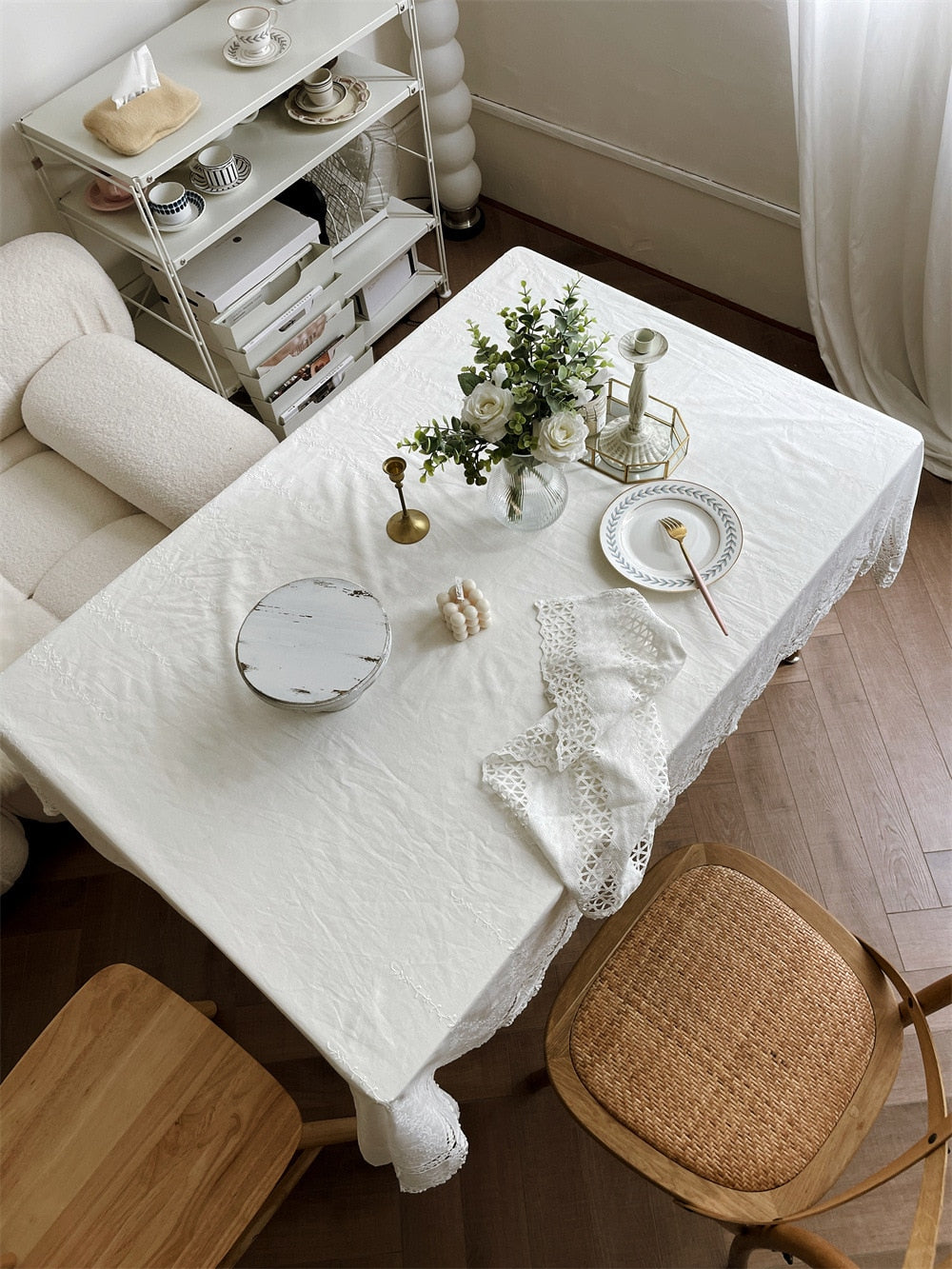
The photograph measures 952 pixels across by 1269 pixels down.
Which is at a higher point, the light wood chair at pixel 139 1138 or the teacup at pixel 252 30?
the teacup at pixel 252 30

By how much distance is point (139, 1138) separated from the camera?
1232 millimetres

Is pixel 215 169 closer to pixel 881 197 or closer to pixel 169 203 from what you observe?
pixel 169 203

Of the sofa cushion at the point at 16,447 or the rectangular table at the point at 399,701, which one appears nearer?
the rectangular table at the point at 399,701

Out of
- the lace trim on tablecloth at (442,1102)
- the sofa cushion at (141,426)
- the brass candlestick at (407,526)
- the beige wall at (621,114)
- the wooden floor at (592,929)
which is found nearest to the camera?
the lace trim on tablecloth at (442,1102)

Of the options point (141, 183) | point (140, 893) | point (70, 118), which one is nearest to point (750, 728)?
point (140, 893)

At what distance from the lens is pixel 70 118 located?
1.93m

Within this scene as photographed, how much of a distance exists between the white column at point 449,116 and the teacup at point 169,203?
668mm

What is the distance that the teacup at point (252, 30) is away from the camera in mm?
1962

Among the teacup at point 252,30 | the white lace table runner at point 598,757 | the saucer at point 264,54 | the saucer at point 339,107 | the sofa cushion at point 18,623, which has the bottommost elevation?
the sofa cushion at point 18,623

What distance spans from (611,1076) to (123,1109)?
62 centimetres

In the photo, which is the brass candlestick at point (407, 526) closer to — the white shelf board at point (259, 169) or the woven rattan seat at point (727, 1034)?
the woven rattan seat at point (727, 1034)

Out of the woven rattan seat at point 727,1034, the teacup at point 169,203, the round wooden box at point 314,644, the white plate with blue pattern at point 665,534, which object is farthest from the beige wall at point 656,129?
the woven rattan seat at point 727,1034

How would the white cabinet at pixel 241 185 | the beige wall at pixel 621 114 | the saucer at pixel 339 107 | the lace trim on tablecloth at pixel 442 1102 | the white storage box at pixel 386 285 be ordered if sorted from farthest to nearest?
the white storage box at pixel 386 285 → the saucer at pixel 339 107 → the beige wall at pixel 621 114 → the white cabinet at pixel 241 185 → the lace trim on tablecloth at pixel 442 1102

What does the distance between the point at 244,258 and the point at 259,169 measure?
0.61ft
